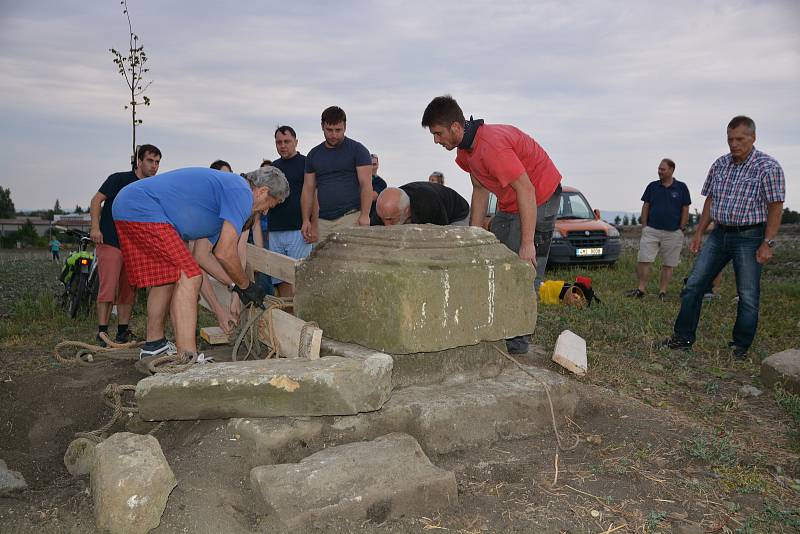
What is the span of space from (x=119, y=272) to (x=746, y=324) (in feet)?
17.8

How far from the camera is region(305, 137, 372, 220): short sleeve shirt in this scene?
5461mm

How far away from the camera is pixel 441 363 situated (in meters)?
3.46

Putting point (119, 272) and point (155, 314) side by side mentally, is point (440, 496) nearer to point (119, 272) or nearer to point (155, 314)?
point (155, 314)

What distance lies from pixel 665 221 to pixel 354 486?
7.12 m

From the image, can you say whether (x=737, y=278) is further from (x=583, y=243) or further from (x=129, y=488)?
(x=583, y=243)

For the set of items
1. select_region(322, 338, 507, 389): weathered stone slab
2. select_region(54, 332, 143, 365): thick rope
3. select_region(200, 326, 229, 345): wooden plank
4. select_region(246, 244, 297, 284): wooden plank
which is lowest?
select_region(54, 332, 143, 365): thick rope

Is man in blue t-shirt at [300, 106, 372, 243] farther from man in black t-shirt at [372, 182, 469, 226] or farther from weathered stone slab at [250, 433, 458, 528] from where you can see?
weathered stone slab at [250, 433, 458, 528]

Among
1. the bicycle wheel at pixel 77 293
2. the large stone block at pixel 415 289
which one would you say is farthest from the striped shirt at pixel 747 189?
the bicycle wheel at pixel 77 293

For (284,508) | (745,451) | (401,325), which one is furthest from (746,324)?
(284,508)

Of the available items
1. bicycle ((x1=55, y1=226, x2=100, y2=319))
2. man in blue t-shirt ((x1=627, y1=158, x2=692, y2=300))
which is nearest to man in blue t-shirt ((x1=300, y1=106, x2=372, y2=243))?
bicycle ((x1=55, y1=226, x2=100, y2=319))

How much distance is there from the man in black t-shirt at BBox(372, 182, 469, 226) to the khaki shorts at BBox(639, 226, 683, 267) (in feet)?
13.9

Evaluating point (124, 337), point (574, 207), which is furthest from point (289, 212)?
point (574, 207)

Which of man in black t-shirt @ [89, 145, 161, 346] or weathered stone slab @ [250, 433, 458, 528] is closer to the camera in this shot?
weathered stone slab @ [250, 433, 458, 528]

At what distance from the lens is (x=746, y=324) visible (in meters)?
4.95
